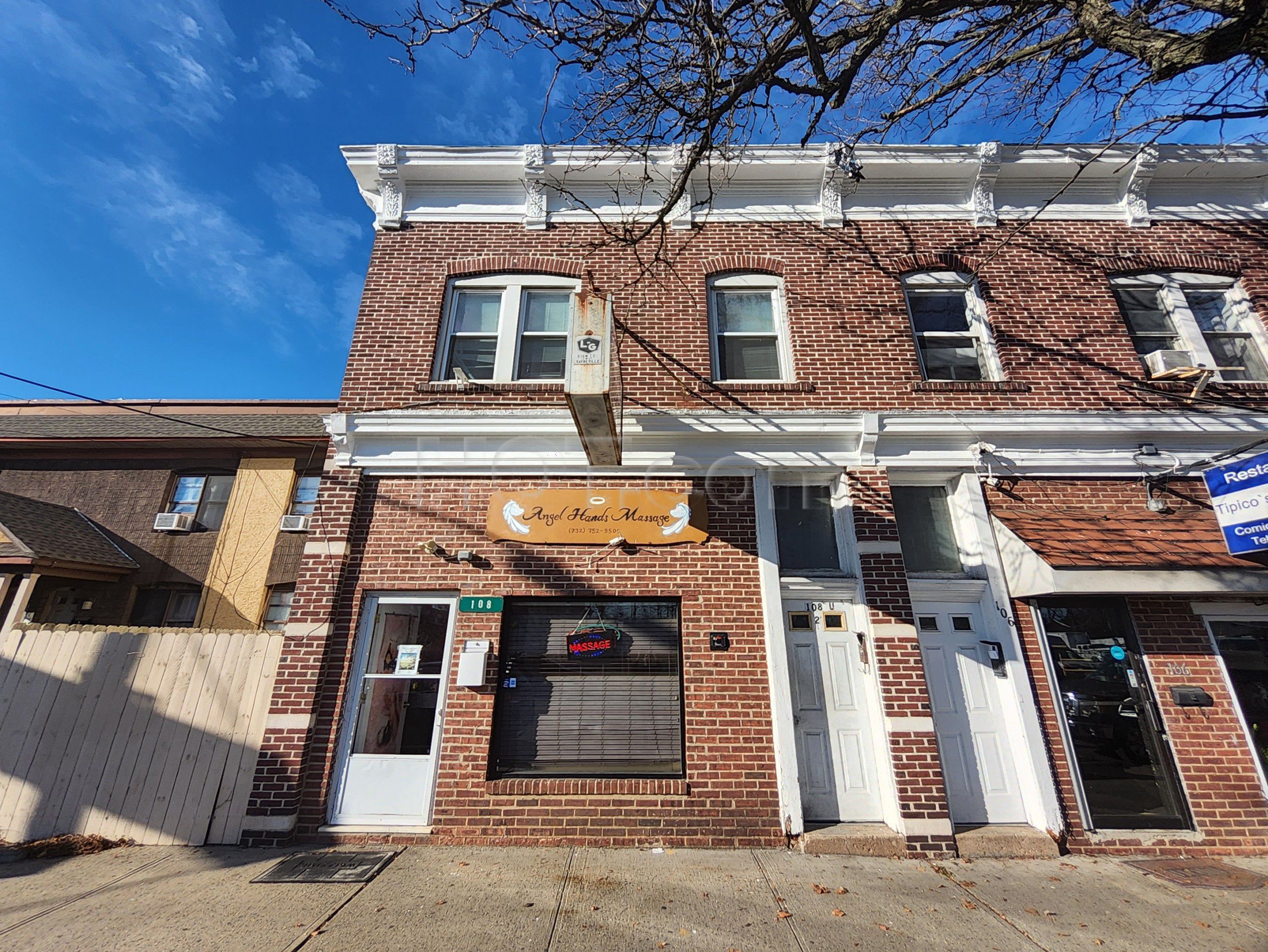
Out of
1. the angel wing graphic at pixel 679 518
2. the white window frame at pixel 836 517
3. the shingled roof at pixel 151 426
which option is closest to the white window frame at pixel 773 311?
the white window frame at pixel 836 517

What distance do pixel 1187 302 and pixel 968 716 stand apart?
6.68 meters

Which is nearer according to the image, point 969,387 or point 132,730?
point 132,730

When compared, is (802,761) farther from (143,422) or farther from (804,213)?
(143,422)

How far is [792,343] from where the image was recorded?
695 cm

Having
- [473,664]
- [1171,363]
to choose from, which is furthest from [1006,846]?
[1171,363]

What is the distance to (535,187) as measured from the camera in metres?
7.44

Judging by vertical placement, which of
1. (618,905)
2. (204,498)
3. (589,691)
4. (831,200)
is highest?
(831,200)

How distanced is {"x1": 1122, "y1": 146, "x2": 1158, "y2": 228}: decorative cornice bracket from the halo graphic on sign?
9298 millimetres

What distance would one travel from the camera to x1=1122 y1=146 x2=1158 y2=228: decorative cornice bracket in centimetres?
729

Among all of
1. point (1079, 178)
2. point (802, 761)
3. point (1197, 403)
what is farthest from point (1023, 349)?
point (802, 761)

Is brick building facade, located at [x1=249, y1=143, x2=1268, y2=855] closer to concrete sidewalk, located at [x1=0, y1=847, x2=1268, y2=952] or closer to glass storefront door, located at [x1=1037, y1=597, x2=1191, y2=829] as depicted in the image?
glass storefront door, located at [x1=1037, y1=597, x2=1191, y2=829]

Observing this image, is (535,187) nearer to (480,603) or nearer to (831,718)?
(480,603)

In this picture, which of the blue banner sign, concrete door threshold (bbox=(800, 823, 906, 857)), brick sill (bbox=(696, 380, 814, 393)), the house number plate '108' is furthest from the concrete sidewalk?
brick sill (bbox=(696, 380, 814, 393))

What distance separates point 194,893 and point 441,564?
128 inches
